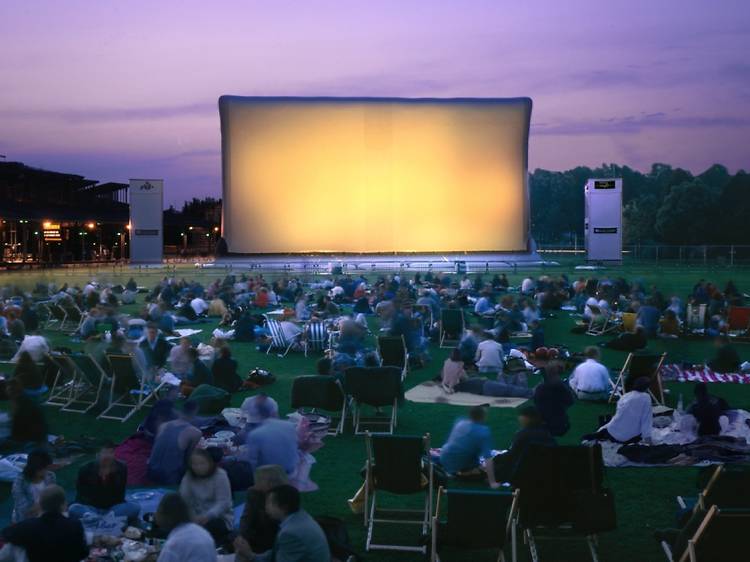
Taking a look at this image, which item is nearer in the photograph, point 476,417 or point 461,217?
point 476,417

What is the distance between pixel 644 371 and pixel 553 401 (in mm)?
2190

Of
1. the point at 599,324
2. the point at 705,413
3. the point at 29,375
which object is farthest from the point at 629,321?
the point at 29,375

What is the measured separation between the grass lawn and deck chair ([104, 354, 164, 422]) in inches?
6.3

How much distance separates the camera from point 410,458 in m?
5.49

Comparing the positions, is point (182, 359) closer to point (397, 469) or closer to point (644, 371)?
point (644, 371)

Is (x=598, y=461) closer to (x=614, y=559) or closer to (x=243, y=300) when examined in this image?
(x=614, y=559)

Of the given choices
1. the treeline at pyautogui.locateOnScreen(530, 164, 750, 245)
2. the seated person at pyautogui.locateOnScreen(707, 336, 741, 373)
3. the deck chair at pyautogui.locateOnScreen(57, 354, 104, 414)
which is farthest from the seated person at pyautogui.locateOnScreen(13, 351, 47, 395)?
the treeline at pyautogui.locateOnScreen(530, 164, 750, 245)

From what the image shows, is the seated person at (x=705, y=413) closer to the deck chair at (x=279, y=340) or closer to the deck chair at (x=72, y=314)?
the deck chair at (x=279, y=340)

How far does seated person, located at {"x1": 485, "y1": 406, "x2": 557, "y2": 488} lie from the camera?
18.5 ft

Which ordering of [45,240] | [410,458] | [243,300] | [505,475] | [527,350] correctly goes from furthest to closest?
[45,240], [243,300], [527,350], [505,475], [410,458]

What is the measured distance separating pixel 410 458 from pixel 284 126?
34986 millimetres

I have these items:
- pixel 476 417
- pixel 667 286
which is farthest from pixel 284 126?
pixel 476 417

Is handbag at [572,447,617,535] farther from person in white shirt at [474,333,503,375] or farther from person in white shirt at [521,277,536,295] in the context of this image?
person in white shirt at [521,277,536,295]

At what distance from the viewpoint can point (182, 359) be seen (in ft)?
35.1
